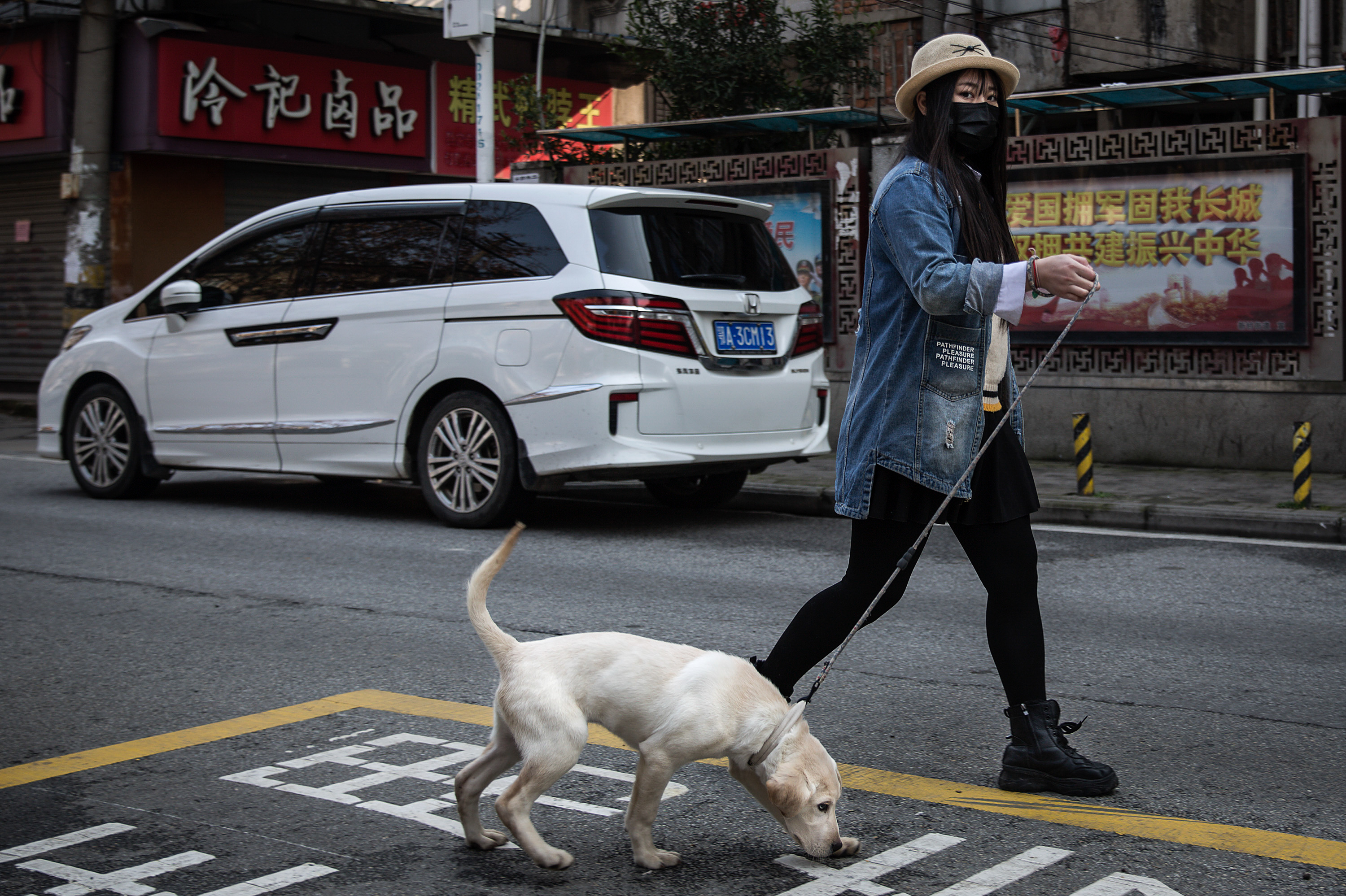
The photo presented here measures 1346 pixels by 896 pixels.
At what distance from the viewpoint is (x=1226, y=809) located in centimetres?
336

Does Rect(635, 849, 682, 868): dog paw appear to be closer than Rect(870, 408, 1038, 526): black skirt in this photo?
Yes

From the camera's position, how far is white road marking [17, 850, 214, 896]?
291cm

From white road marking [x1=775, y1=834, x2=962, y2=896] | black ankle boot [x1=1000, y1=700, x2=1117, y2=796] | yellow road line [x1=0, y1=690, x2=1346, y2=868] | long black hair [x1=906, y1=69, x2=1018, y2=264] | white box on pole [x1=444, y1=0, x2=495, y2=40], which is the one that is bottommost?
white road marking [x1=775, y1=834, x2=962, y2=896]

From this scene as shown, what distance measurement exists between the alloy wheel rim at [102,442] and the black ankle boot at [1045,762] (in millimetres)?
7598

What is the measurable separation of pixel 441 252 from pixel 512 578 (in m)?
2.44

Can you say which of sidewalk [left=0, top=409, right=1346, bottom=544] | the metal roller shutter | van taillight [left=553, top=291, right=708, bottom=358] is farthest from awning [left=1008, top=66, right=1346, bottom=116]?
the metal roller shutter

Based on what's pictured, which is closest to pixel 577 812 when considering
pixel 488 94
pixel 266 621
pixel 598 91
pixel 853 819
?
pixel 853 819

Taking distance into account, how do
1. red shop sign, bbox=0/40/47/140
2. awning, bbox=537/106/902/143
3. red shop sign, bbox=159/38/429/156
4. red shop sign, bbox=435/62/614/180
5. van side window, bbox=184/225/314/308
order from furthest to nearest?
red shop sign, bbox=435/62/614/180, red shop sign, bbox=0/40/47/140, red shop sign, bbox=159/38/429/156, awning, bbox=537/106/902/143, van side window, bbox=184/225/314/308

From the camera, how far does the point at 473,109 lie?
20.1 meters

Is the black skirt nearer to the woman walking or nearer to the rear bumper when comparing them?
the woman walking

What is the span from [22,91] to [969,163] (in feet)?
56.9

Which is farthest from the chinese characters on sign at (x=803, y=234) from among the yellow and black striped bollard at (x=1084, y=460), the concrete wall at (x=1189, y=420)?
the yellow and black striped bollard at (x=1084, y=460)

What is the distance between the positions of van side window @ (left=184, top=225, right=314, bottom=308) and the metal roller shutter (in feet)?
35.2

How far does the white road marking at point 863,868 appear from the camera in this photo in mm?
2859
